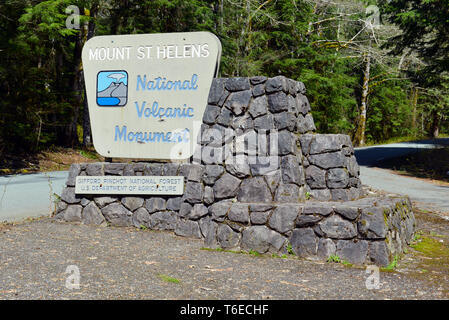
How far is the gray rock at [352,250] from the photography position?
562 centimetres

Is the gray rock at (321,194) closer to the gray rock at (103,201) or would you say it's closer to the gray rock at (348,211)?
the gray rock at (348,211)

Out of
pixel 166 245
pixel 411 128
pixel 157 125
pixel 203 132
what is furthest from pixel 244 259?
pixel 411 128

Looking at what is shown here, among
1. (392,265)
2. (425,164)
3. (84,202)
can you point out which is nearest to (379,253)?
(392,265)

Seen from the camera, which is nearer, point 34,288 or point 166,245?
point 34,288

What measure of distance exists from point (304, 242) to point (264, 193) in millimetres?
1070

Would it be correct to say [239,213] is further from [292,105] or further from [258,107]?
[292,105]

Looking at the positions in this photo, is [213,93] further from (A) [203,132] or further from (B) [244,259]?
(B) [244,259]

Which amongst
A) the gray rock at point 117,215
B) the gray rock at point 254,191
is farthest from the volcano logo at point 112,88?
the gray rock at point 254,191

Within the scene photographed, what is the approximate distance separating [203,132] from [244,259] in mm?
2435

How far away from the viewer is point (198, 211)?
7.30 m

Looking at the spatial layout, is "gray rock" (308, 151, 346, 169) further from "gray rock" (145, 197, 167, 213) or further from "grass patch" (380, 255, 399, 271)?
"gray rock" (145, 197, 167, 213)

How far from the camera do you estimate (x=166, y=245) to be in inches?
263

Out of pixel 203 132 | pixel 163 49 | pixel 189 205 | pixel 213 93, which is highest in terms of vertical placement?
pixel 163 49

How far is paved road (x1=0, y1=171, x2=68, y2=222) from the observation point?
864 cm
